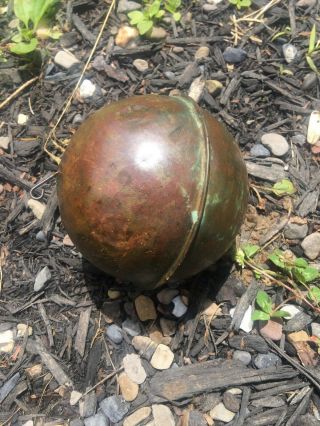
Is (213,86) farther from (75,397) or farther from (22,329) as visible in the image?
(75,397)

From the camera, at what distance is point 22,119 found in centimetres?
358

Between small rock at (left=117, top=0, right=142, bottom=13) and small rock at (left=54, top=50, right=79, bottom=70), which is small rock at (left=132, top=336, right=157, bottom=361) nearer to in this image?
small rock at (left=54, top=50, right=79, bottom=70)

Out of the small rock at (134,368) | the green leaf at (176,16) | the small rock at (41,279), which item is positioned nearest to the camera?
the small rock at (134,368)

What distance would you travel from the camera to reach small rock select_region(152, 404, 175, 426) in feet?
9.25

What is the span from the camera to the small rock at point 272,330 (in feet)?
9.84

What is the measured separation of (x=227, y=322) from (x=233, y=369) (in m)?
0.27

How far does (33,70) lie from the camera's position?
3.70 m

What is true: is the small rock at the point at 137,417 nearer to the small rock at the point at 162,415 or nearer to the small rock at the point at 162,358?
the small rock at the point at 162,415

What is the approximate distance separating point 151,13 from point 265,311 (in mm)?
2201

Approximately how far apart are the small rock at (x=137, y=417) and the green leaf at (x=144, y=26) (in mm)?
2485

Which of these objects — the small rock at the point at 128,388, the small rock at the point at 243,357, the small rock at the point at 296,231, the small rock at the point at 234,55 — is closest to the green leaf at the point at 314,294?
the small rock at the point at 296,231

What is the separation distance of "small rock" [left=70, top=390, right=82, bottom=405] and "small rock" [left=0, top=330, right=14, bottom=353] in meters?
0.46

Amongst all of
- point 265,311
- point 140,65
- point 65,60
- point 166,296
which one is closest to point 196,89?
Result: point 140,65

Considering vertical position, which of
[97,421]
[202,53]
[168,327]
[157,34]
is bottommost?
[97,421]
